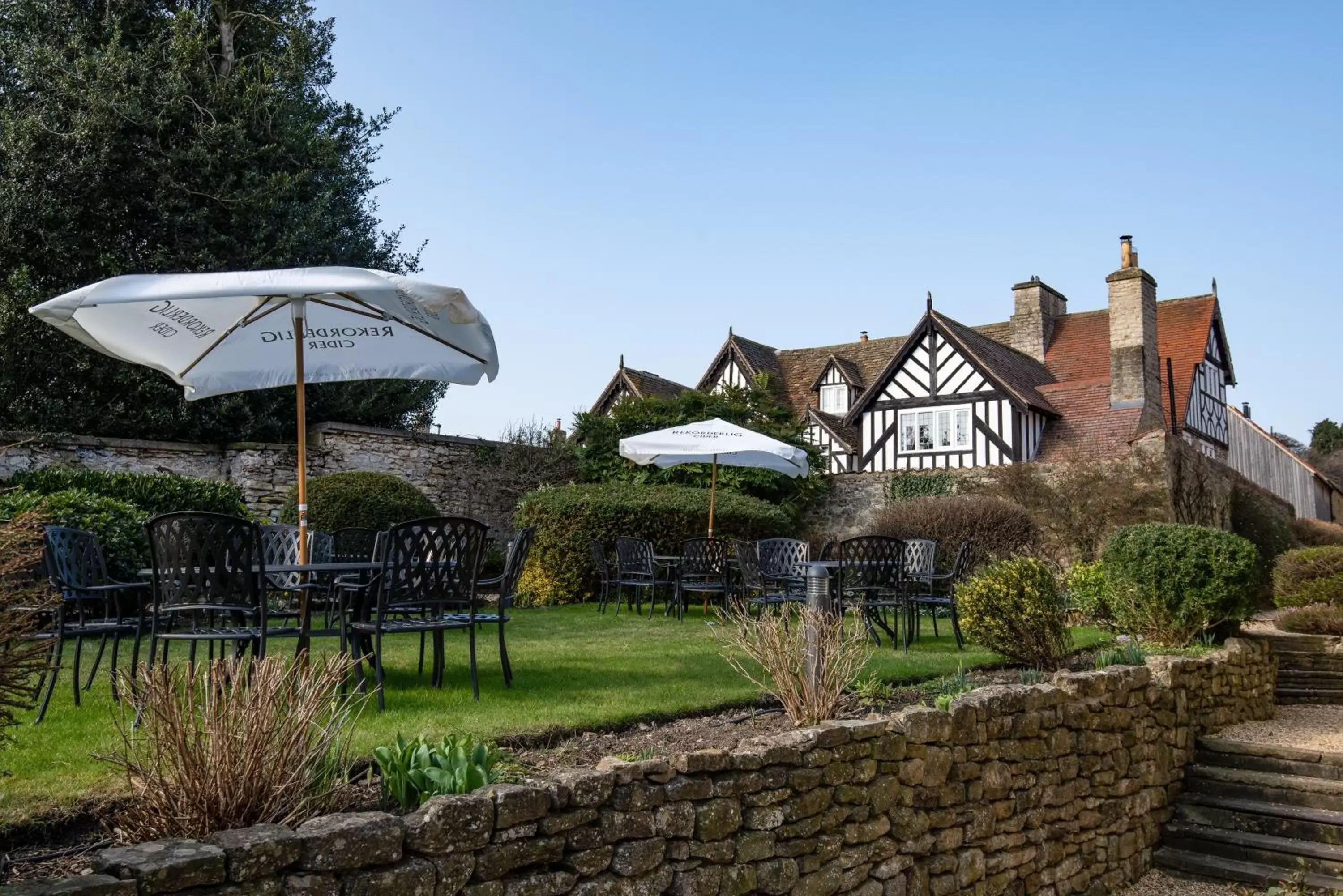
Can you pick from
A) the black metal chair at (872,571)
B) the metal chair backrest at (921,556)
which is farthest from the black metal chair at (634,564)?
the black metal chair at (872,571)

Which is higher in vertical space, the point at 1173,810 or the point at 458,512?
the point at 458,512

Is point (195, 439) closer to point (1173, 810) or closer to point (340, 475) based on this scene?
point (340, 475)

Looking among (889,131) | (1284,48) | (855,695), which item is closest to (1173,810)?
(855,695)

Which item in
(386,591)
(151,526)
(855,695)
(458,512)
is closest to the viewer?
(151,526)

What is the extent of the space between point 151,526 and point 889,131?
27.2 feet

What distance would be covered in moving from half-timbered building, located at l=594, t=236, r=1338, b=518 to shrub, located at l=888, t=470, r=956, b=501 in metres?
1.28

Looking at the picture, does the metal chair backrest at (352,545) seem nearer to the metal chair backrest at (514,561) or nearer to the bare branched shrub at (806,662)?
the metal chair backrest at (514,561)

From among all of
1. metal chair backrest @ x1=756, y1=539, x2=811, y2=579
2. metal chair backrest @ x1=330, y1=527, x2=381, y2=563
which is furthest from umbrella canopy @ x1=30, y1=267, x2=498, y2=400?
metal chair backrest @ x1=756, y1=539, x2=811, y2=579

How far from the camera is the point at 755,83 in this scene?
34.3 feet

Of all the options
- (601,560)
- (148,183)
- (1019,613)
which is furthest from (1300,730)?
(148,183)

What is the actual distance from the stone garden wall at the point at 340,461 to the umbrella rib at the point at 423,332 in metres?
7.53

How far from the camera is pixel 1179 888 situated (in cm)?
720

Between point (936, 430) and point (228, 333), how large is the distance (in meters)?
19.5

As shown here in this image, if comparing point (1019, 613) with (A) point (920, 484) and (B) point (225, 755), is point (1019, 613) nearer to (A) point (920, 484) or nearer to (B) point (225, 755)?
(B) point (225, 755)
